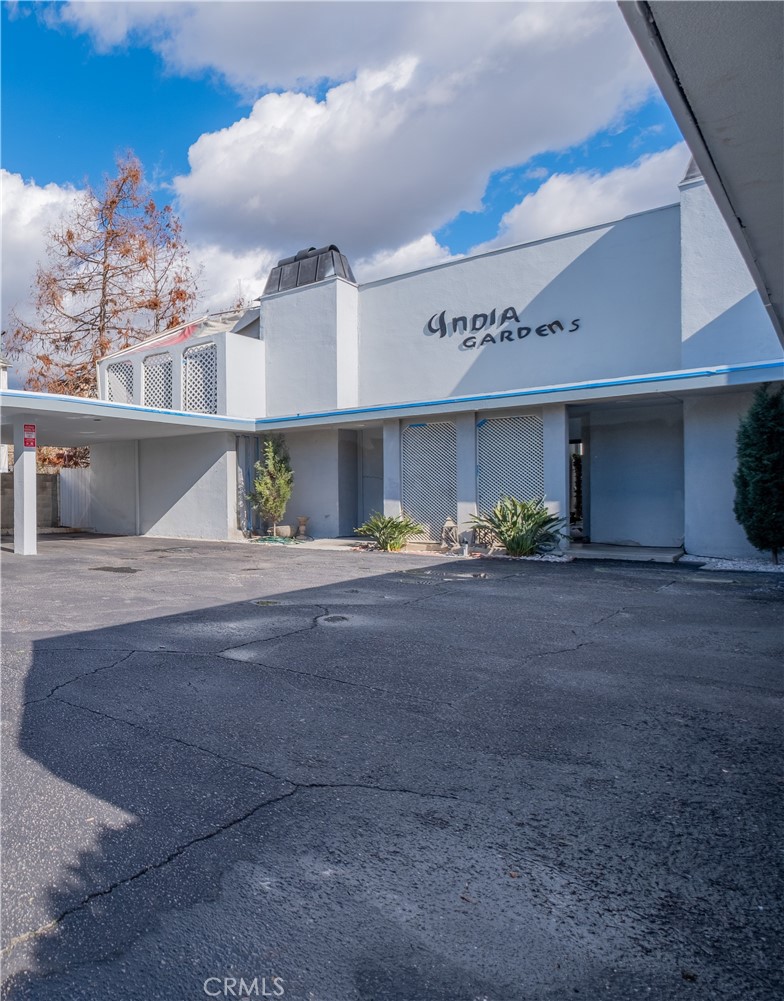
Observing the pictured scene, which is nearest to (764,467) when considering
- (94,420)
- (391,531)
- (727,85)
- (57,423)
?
(391,531)

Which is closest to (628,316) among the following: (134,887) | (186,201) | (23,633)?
(23,633)

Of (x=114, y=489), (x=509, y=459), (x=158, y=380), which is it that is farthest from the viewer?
(x=114, y=489)

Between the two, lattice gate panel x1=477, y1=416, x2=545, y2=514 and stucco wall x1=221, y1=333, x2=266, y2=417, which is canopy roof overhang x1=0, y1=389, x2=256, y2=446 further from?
lattice gate panel x1=477, y1=416, x2=545, y2=514

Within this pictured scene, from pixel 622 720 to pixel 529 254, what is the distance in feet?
41.0

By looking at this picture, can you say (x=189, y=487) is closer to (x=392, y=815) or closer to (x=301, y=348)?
(x=301, y=348)

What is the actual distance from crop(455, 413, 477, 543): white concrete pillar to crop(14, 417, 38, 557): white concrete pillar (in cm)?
896

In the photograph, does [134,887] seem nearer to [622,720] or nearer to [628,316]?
[622,720]

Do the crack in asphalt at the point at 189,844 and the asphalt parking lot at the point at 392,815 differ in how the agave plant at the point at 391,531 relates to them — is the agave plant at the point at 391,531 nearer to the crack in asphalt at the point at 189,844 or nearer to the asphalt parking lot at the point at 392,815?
the asphalt parking lot at the point at 392,815

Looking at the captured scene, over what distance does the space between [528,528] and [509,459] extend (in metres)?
1.77

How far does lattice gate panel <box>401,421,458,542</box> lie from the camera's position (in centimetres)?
1386

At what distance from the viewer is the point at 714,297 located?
11.4m

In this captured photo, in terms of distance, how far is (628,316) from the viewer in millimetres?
12781

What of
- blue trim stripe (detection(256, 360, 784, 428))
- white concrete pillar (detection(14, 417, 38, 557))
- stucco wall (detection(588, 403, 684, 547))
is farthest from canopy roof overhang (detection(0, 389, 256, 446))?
stucco wall (detection(588, 403, 684, 547))

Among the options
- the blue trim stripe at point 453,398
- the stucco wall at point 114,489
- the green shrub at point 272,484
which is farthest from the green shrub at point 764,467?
the stucco wall at point 114,489
